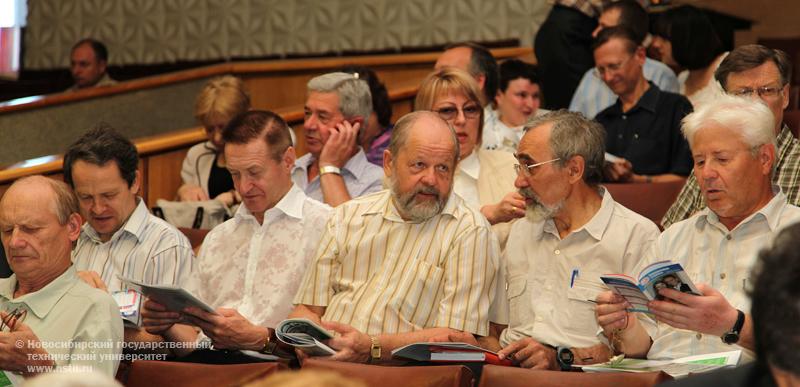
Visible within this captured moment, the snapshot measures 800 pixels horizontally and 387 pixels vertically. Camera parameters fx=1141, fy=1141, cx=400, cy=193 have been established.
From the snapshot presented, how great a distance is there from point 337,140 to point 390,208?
0.89 m

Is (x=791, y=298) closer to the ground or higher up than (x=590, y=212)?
higher up

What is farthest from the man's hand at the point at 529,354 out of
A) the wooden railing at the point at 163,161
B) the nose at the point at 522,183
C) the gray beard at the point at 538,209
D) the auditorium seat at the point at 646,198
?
the wooden railing at the point at 163,161

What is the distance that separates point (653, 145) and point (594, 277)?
148cm

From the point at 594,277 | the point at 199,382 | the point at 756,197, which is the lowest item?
the point at 199,382

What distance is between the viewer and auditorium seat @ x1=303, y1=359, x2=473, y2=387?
2.81m

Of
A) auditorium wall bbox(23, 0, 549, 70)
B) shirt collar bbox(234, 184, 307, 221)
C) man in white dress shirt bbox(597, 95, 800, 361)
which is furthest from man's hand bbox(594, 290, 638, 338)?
auditorium wall bbox(23, 0, 549, 70)

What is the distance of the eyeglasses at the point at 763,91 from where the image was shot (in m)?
3.66

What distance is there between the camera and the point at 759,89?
368cm

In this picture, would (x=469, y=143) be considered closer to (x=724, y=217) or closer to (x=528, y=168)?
(x=528, y=168)

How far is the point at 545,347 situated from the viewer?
10.6ft

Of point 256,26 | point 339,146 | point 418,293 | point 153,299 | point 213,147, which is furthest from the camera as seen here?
point 256,26

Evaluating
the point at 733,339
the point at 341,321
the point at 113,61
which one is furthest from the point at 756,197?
the point at 113,61

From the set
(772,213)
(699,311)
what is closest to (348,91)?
(772,213)

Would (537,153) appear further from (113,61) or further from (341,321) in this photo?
(113,61)
